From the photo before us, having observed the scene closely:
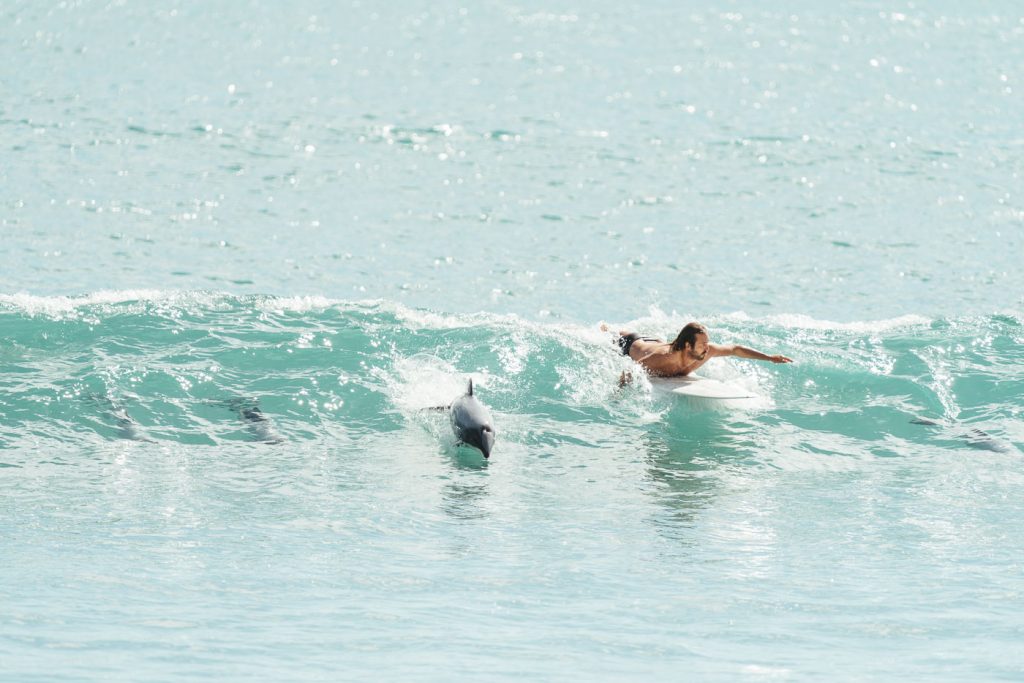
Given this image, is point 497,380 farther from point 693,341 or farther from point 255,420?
point 255,420

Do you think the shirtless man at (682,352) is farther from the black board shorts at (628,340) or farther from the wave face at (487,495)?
the wave face at (487,495)

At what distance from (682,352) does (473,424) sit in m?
3.45

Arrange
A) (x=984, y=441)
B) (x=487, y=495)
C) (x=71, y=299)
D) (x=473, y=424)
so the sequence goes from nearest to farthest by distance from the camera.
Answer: (x=487, y=495), (x=473, y=424), (x=984, y=441), (x=71, y=299)

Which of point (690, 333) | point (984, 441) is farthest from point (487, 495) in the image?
point (984, 441)

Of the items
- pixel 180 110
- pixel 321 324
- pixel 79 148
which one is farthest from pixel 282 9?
pixel 321 324

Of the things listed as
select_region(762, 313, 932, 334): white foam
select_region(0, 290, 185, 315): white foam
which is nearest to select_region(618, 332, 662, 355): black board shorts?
select_region(762, 313, 932, 334): white foam

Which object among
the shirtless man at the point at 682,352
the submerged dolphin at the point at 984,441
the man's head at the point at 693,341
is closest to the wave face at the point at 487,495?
the submerged dolphin at the point at 984,441

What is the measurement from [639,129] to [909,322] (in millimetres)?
16249

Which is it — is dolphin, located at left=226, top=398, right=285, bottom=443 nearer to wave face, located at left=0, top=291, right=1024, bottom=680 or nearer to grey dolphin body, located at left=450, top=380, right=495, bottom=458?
wave face, located at left=0, top=291, right=1024, bottom=680

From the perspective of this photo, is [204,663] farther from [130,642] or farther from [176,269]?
[176,269]

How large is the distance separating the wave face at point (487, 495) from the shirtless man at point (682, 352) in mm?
332

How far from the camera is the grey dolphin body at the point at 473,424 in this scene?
50.4ft

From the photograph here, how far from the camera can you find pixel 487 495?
46.9ft

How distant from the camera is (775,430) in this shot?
1716 centimetres
